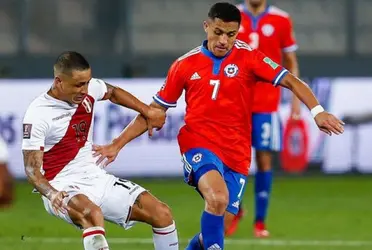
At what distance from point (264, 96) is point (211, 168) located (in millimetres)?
3049

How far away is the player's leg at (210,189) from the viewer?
911 centimetres

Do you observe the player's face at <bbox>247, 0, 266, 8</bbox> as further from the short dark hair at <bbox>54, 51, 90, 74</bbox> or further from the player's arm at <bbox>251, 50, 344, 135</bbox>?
the short dark hair at <bbox>54, 51, 90, 74</bbox>

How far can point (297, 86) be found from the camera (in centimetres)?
910

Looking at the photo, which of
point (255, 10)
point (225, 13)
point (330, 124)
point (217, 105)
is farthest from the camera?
point (255, 10)

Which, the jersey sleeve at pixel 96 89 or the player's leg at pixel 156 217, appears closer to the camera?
the player's leg at pixel 156 217

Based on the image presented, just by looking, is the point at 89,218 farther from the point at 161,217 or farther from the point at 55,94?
the point at 55,94

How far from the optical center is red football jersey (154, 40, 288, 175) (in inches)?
370

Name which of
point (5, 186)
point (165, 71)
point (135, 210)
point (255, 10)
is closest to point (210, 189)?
point (135, 210)

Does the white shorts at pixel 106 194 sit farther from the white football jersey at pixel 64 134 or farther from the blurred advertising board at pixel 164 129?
the blurred advertising board at pixel 164 129

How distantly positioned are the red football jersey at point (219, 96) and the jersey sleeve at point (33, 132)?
110 cm

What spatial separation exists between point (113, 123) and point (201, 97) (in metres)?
7.46

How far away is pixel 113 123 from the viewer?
16.8 m

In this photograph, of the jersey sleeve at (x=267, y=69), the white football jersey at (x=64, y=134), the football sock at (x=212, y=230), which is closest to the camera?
the white football jersey at (x=64, y=134)

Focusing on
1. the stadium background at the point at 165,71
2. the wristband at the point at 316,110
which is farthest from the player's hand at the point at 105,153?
the stadium background at the point at 165,71
